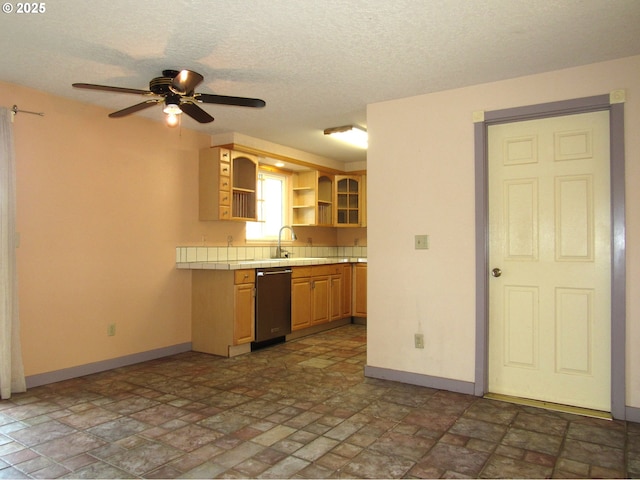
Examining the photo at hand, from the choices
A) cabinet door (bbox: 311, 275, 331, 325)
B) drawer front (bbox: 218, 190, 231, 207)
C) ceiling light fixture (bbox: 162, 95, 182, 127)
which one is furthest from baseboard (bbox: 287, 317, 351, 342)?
ceiling light fixture (bbox: 162, 95, 182, 127)

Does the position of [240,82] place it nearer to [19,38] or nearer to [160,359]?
[19,38]

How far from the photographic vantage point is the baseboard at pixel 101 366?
3.62 m

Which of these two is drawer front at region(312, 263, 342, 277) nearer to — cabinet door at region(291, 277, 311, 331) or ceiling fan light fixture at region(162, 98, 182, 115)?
cabinet door at region(291, 277, 311, 331)

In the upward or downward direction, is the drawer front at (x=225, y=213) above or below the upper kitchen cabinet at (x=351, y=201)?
below

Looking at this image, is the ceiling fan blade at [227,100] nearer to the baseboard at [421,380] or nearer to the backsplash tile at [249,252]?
the backsplash tile at [249,252]

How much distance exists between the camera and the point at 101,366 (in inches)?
159

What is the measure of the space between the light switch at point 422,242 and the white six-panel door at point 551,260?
0.51 m

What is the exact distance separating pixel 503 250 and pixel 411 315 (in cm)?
92

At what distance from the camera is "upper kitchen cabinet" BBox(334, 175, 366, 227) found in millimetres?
6766

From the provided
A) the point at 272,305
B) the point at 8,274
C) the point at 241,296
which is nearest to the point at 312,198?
the point at 272,305

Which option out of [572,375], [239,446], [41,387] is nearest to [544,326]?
[572,375]

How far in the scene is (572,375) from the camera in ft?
10.4

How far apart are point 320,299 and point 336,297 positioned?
0.42 m

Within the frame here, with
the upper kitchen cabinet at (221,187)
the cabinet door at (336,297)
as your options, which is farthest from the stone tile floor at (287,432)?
the cabinet door at (336,297)
